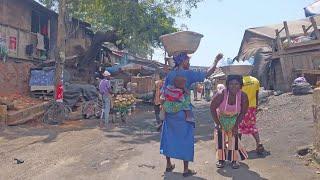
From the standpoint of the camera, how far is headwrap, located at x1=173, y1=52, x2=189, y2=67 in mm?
6559

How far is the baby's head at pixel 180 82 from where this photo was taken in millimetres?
6339

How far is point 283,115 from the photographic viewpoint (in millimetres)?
12188

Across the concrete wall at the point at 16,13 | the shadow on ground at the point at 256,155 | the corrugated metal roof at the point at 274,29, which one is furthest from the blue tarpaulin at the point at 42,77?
the shadow on ground at the point at 256,155

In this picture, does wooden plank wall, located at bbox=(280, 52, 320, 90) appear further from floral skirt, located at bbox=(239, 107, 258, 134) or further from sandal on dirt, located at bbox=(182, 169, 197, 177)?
sandal on dirt, located at bbox=(182, 169, 197, 177)

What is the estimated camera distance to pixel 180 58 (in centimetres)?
658

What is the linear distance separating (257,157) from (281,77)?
1087cm

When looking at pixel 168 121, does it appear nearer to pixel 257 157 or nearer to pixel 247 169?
pixel 247 169

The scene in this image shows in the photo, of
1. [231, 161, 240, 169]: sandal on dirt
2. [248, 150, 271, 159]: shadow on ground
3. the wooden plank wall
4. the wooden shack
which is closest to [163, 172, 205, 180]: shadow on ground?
[231, 161, 240, 169]: sandal on dirt

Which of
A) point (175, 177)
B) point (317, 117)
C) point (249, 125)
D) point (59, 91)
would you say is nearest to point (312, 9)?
point (59, 91)

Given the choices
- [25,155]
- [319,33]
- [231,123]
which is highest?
[319,33]

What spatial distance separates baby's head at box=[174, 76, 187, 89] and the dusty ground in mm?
1319

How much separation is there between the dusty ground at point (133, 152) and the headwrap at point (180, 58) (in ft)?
5.49

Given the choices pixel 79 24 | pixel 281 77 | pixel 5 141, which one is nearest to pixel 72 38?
pixel 79 24

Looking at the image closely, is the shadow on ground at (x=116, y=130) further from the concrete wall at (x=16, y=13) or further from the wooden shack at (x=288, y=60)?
the concrete wall at (x=16, y=13)
